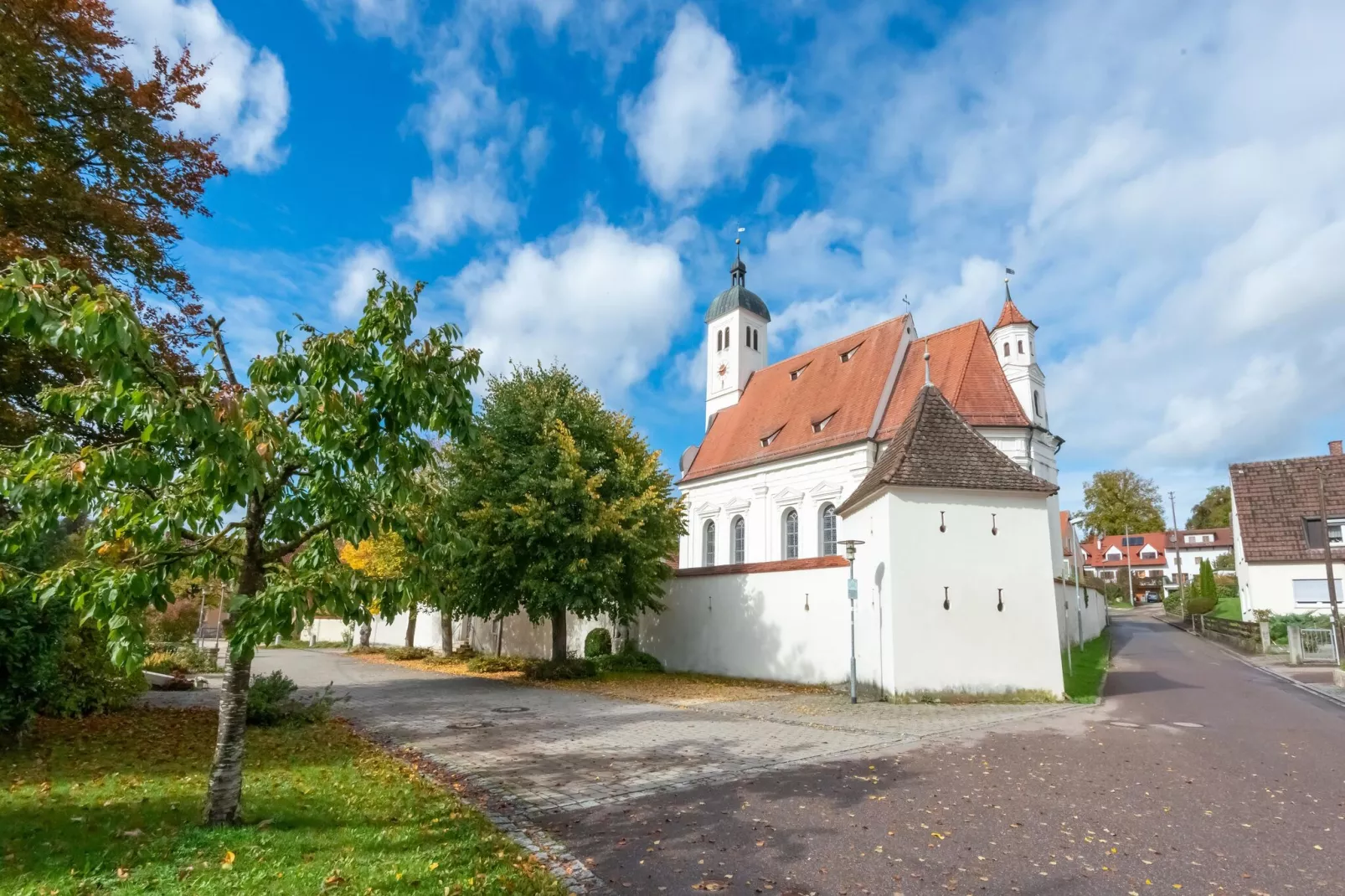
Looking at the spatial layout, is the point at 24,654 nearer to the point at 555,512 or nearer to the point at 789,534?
the point at 555,512

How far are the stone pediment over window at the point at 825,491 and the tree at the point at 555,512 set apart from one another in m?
9.80

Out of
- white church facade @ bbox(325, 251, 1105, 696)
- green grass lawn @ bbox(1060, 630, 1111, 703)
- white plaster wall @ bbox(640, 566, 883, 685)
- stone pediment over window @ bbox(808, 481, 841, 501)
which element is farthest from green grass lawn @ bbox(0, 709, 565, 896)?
stone pediment over window @ bbox(808, 481, 841, 501)

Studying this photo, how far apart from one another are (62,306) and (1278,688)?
2372 cm

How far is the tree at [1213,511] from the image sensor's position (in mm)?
83875

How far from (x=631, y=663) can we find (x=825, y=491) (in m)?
10.8

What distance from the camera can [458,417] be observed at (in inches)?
215

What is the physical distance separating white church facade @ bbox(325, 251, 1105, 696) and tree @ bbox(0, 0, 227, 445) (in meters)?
13.2

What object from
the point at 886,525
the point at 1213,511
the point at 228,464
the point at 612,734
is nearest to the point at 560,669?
the point at 612,734

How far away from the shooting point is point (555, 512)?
17688 mm

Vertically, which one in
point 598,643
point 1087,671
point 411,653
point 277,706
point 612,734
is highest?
point 277,706

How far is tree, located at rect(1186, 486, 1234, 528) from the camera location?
83.9 metres

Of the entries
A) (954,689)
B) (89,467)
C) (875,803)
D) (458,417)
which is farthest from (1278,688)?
(89,467)

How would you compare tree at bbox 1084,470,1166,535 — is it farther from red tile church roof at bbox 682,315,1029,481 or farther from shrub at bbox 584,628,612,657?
shrub at bbox 584,628,612,657

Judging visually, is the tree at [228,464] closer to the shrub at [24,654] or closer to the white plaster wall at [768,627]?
the shrub at [24,654]
